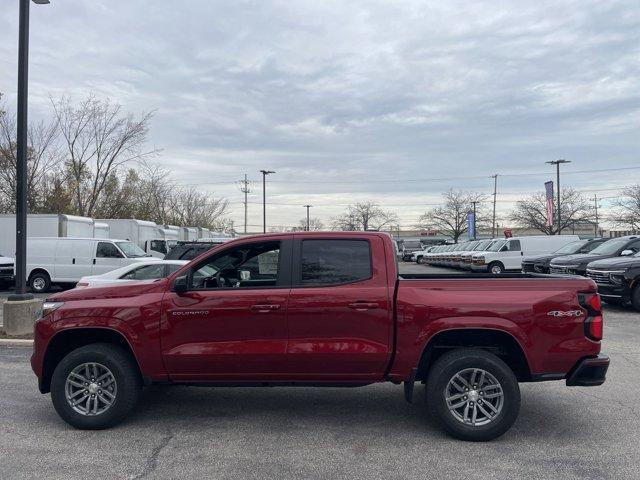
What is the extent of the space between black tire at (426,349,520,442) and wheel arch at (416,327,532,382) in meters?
0.19

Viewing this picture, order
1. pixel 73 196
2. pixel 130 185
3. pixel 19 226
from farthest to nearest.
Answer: pixel 130 185, pixel 73 196, pixel 19 226

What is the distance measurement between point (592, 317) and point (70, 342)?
484cm

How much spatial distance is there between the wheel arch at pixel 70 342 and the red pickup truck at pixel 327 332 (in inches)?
0.8

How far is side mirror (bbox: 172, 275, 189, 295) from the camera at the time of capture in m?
5.02

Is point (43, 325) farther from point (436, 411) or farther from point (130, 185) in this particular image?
point (130, 185)

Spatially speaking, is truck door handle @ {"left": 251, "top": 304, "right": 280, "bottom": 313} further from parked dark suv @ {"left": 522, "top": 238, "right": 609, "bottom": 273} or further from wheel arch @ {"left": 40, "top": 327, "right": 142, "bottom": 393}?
parked dark suv @ {"left": 522, "top": 238, "right": 609, "bottom": 273}

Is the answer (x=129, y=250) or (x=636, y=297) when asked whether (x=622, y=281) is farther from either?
(x=129, y=250)

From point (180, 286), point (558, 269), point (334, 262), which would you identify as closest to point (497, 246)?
point (558, 269)

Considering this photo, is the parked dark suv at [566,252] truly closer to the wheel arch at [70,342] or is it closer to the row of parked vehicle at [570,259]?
the row of parked vehicle at [570,259]

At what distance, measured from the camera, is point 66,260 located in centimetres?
1866

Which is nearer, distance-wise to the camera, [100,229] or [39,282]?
[39,282]

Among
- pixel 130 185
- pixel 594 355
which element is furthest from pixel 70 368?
pixel 130 185

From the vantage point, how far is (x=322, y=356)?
4.94m

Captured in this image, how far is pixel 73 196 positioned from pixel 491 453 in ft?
121
